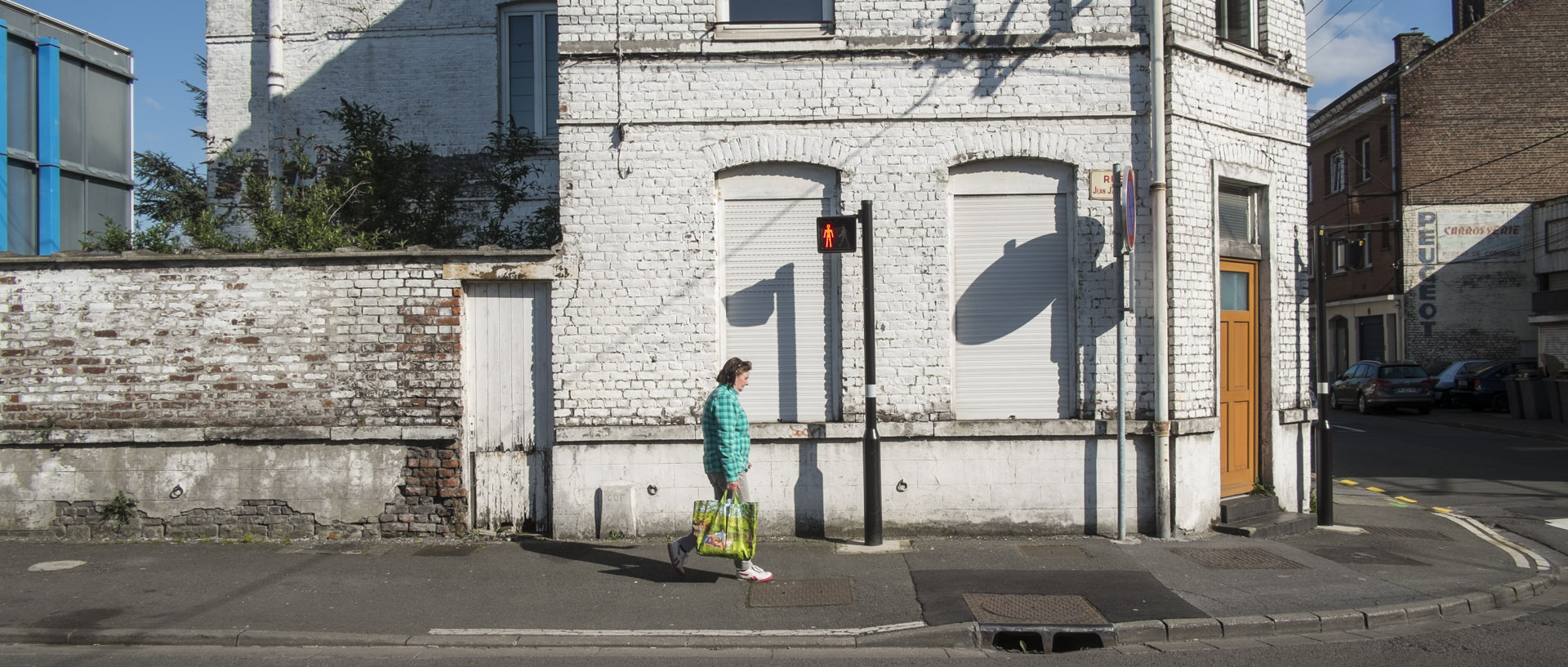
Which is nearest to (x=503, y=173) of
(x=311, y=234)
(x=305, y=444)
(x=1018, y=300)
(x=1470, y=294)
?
(x=311, y=234)

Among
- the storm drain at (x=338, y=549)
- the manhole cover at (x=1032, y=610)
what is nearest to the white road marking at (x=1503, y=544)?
the manhole cover at (x=1032, y=610)

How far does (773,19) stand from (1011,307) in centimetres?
Result: 356

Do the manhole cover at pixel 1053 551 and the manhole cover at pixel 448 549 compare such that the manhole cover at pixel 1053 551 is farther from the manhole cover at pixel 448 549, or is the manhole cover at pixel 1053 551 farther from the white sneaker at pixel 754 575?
the manhole cover at pixel 448 549

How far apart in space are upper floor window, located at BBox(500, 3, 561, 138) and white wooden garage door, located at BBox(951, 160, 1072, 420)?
656cm

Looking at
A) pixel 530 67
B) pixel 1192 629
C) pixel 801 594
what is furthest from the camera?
pixel 530 67

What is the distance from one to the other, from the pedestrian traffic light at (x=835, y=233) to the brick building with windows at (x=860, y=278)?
59 centimetres

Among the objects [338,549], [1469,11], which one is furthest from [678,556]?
[1469,11]

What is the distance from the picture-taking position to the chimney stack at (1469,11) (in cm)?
3070

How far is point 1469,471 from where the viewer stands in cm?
1476

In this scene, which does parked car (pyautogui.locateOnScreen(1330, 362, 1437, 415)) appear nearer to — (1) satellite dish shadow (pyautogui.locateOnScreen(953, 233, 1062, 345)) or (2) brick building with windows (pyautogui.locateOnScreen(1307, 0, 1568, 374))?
(2) brick building with windows (pyautogui.locateOnScreen(1307, 0, 1568, 374))

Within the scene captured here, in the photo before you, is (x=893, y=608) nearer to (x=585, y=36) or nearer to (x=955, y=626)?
(x=955, y=626)

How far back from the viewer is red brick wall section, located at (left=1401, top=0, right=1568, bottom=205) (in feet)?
96.6

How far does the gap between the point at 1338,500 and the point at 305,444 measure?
37.0 feet

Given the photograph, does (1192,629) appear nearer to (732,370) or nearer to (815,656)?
(815,656)
